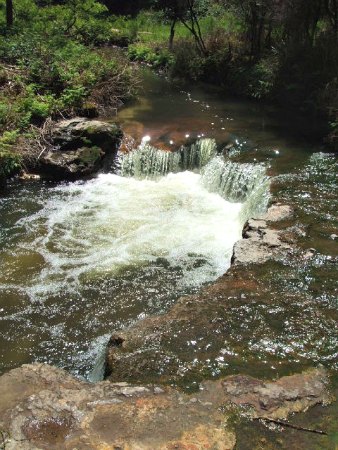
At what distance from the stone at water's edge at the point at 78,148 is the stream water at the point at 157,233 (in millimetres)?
337

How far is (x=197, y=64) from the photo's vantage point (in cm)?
1742

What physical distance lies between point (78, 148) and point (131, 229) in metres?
3.50

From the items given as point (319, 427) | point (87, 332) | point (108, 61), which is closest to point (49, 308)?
point (87, 332)

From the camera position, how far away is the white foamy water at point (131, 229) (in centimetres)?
760

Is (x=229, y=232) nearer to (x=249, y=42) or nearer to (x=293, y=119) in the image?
(x=293, y=119)

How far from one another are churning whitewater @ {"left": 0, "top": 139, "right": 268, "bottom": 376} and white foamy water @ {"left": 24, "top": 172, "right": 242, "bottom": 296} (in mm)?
18

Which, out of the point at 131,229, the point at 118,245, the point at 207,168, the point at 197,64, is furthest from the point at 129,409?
the point at 197,64

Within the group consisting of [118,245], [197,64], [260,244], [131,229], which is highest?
[197,64]

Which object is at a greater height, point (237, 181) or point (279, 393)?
point (237, 181)

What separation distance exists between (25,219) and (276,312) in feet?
18.4

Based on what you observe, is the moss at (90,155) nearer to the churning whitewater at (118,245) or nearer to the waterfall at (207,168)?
the churning whitewater at (118,245)

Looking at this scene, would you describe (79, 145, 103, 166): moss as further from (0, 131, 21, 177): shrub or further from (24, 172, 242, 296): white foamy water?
(0, 131, 21, 177): shrub

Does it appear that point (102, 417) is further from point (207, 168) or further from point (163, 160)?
point (163, 160)

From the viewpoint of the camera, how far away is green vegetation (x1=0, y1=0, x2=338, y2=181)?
1233 cm
